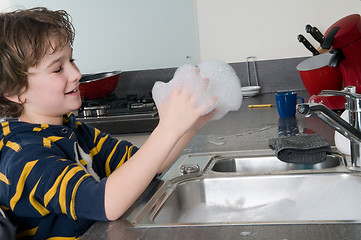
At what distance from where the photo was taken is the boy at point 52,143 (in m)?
1.04

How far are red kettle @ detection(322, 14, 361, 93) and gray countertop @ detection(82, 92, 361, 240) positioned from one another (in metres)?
0.28

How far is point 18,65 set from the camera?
116 centimetres

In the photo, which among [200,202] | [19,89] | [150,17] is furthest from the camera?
[150,17]

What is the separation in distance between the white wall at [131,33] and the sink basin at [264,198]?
1681 millimetres

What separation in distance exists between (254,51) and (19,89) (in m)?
1.81

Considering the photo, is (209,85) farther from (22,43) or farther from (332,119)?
(22,43)

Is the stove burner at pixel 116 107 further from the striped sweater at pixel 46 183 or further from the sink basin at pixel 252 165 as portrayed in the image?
the striped sweater at pixel 46 183

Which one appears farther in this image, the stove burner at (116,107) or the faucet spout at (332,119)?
the stove burner at (116,107)

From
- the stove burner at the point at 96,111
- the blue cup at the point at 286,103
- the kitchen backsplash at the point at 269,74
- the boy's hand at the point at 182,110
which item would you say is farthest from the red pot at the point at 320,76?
the boy's hand at the point at 182,110

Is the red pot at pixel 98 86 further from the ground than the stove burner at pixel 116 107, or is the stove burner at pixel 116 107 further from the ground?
the red pot at pixel 98 86

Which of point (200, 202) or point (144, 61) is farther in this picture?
point (144, 61)

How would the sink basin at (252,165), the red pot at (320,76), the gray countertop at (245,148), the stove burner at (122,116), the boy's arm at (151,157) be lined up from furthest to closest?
1. the stove burner at (122,116)
2. the red pot at (320,76)
3. the sink basin at (252,165)
4. the boy's arm at (151,157)
5. the gray countertop at (245,148)

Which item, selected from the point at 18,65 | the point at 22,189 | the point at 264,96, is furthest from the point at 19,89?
the point at 264,96

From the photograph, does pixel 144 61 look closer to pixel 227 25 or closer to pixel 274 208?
pixel 227 25
